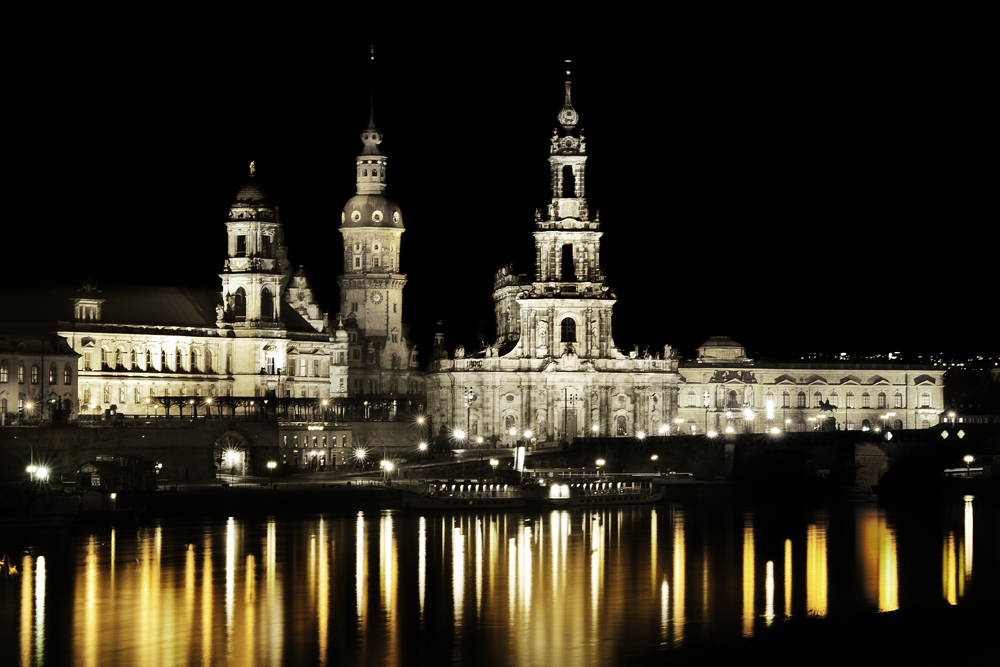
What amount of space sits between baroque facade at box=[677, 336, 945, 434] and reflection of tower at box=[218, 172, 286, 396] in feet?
160

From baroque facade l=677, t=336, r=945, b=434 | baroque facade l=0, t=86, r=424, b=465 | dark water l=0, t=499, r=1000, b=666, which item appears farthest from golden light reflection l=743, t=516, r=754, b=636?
baroque facade l=677, t=336, r=945, b=434

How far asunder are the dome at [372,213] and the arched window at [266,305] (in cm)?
2051

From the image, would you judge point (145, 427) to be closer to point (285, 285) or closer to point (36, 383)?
point (36, 383)

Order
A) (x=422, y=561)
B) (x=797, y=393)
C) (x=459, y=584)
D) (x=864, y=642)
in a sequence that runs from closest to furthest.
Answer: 1. (x=864, y=642)
2. (x=459, y=584)
3. (x=422, y=561)
4. (x=797, y=393)

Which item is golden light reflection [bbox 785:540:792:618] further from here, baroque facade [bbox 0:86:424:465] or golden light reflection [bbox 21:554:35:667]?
baroque facade [bbox 0:86:424:465]

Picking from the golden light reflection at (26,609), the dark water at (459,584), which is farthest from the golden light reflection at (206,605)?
the golden light reflection at (26,609)

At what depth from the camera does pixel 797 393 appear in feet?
580

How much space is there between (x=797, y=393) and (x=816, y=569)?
92644 mm

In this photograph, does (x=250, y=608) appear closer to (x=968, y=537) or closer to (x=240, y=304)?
(x=968, y=537)

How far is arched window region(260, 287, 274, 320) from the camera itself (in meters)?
140

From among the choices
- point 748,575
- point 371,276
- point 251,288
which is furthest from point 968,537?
point 371,276

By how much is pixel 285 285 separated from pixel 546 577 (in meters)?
82.2

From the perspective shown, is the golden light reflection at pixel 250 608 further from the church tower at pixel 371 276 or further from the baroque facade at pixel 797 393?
the baroque facade at pixel 797 393

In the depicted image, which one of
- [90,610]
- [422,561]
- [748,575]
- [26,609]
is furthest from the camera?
[422,561]
